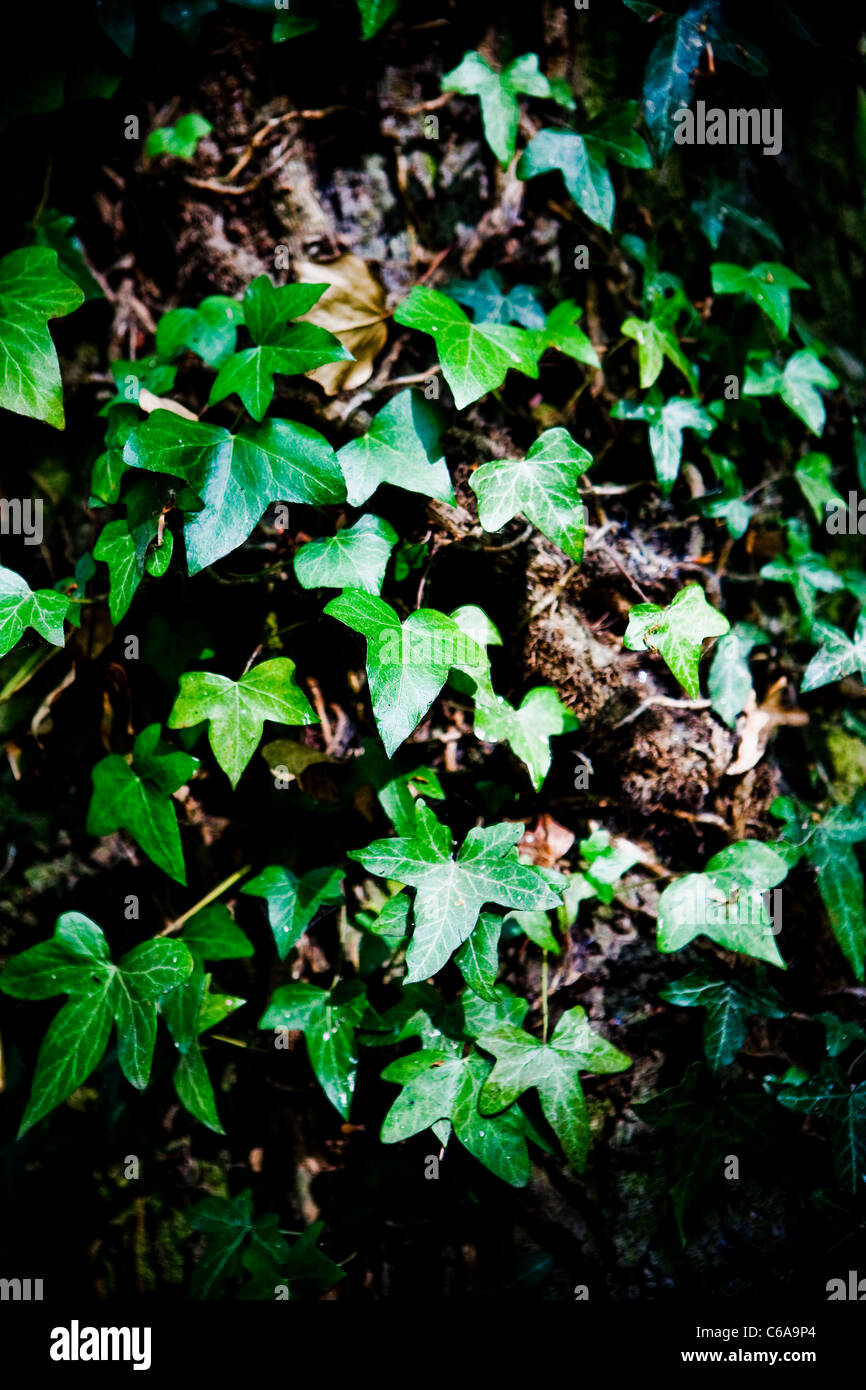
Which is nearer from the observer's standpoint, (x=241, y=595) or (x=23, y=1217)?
(x=241, y=595)

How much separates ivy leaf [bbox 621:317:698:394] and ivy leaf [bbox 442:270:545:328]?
0.16 meters

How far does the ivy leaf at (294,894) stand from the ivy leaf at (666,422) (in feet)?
2.87

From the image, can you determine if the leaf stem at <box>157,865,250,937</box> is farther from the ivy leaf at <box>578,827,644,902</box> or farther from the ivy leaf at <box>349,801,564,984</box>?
the ivy leaf at <box>578,827,644,902</box>

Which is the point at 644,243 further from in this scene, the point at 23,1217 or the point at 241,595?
the point at 23,1217

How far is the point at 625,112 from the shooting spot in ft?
4.28

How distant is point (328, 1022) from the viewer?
4.10ft

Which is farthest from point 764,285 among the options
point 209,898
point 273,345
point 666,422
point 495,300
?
point 209,898

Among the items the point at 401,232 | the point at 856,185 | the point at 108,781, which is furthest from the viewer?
the point at 856,185

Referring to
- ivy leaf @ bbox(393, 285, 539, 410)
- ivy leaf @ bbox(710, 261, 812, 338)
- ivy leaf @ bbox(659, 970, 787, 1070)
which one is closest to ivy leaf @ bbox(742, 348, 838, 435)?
ivy leaf @ bbox(710, 261, 812, 338)

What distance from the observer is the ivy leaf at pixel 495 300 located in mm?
1359

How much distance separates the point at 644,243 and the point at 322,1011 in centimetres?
143

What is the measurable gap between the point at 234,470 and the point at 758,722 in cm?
101

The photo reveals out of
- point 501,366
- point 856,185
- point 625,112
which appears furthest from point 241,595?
point 856,185

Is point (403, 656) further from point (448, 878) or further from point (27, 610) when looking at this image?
point (27, 610)
